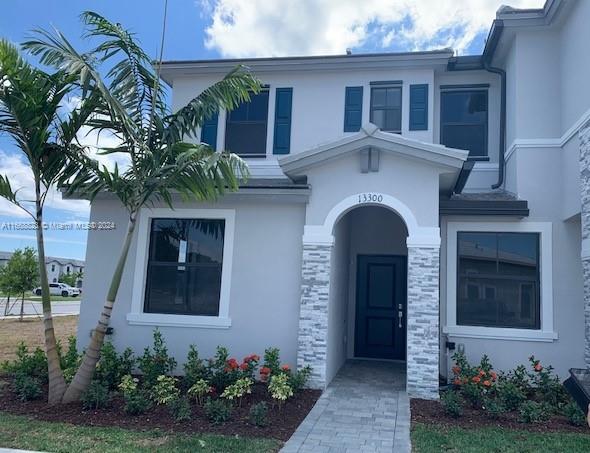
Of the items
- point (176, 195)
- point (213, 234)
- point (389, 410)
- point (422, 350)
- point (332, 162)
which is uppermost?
point (332, 162)

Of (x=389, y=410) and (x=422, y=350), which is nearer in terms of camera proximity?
(x=389, y=410)

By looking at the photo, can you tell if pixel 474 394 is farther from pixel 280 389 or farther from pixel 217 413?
pixel 217 413

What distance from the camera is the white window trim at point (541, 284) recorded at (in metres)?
9.30

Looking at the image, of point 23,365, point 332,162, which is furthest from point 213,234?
point 23,365

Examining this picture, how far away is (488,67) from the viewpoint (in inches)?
454

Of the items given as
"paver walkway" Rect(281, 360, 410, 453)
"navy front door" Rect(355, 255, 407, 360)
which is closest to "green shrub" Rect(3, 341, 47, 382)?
"paver walkway" Rect(281, 360, 410, 453)

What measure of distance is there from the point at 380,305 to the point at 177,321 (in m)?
5.01

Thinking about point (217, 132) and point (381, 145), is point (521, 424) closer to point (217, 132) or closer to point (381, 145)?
point (381, 145)

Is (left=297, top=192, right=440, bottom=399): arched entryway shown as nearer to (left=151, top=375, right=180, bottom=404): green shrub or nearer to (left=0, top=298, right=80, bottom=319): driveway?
(left=151, top=375, right=180, bottom=404): green shrub

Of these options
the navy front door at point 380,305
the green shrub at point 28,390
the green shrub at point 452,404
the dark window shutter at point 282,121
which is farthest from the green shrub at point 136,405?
the dark window shutter at point 282,121

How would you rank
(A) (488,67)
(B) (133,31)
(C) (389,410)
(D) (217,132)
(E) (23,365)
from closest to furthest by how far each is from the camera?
(C) (389,410), (B) (133,31), (E) (23,365), (A) (488,67), (D) (217,132)

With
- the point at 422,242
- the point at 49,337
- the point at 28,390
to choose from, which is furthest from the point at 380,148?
the point at 28,390

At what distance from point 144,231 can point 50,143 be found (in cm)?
285

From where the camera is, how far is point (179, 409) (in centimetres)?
691
